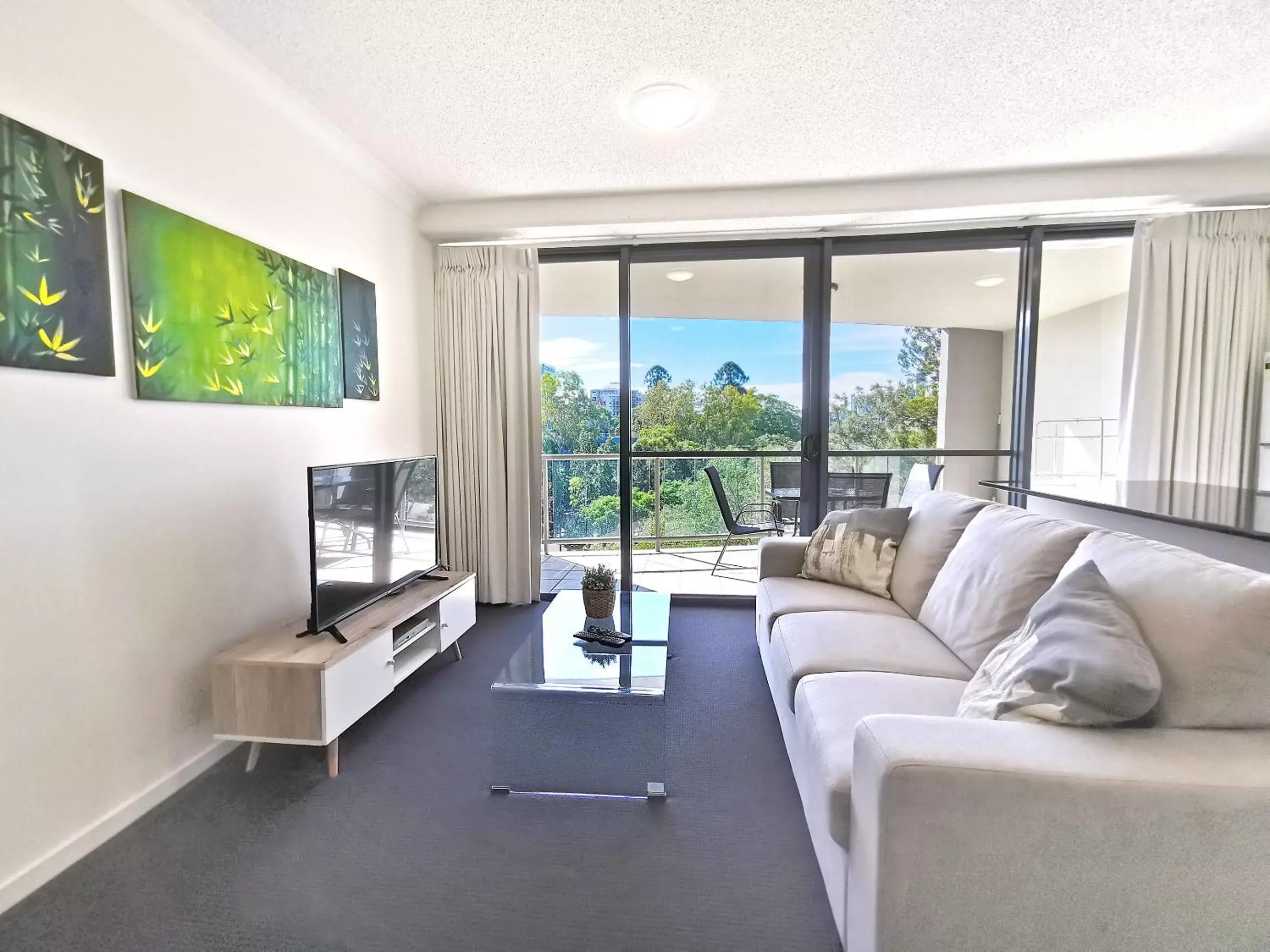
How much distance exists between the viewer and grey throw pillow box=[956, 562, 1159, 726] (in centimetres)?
92

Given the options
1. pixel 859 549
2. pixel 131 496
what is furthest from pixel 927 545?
pixel 131 496

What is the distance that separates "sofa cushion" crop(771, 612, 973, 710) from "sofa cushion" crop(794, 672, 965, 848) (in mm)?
46

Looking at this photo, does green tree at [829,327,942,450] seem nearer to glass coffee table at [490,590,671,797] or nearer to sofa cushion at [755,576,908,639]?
sofa cushion at [755,576,908,639]

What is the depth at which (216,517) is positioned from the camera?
1843 mm

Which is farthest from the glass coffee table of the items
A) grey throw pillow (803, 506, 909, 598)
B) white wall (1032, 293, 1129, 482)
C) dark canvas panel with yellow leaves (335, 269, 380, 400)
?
white wall (1032, 293, 1129, 482)

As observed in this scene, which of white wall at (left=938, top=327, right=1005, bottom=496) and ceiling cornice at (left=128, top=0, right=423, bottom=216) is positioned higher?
ceiling cornice at (left=128, top=0, right=423, bottom=216)

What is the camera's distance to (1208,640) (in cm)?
96

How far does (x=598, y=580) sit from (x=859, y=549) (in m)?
1.16

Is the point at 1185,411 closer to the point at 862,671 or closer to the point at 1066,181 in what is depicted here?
the point at 1066,181

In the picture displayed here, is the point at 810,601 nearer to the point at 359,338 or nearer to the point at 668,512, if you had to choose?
the point at 668,512

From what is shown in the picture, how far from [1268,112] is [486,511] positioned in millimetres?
4232

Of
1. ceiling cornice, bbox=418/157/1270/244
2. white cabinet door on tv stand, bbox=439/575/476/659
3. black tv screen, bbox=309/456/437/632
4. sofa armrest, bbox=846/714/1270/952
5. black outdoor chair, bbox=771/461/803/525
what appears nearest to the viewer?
sofa armrest, bbox=846/714/1270/952

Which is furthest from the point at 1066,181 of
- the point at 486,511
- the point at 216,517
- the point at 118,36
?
the point at 216,517

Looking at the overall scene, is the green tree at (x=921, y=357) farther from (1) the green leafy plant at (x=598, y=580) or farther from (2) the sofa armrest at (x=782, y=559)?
(1) the green leafy plant at (x=598, y=580)
